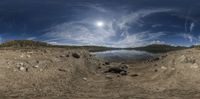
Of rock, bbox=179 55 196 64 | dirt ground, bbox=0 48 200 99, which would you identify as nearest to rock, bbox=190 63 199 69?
dirt ground, bbox=0 48 200 99

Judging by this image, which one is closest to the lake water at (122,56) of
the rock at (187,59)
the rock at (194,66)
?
the rock at (187,59)

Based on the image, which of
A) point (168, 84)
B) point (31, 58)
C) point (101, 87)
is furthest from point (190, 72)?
point (31, 58)

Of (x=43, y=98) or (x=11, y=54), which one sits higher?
(x=11, y=54)

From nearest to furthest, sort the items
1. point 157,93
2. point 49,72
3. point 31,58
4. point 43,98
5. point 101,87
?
point 43,98 → point 157,93 → point 101,87 → point 49,72 → point 31,58

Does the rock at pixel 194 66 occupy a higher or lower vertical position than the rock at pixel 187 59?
lower

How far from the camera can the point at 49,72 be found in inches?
1053

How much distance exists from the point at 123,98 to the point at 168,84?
5.25m

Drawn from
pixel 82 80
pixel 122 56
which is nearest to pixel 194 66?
pixel 82 80

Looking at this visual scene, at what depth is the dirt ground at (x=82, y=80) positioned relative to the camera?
22.3m

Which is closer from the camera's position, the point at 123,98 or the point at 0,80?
the point at 123,98

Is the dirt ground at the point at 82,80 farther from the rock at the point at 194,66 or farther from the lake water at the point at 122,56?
the lake water at the point at 122,56

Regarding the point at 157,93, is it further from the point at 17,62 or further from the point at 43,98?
the point at 17,62

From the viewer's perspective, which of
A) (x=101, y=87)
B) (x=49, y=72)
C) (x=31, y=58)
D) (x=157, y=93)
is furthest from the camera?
(x=31, y=58)

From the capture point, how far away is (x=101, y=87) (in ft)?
82.1
